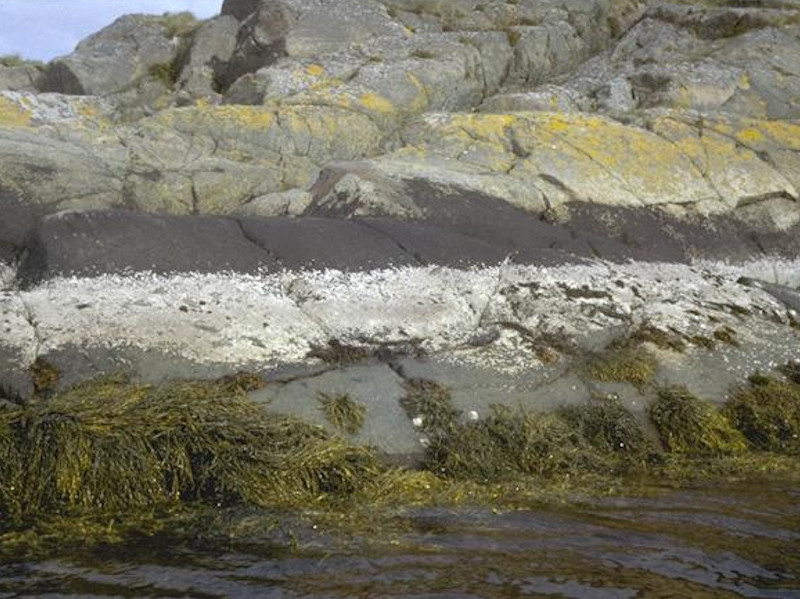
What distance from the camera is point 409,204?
41.6 feet

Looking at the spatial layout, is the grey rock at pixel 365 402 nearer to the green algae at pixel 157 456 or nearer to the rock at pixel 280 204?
the green algae at pixel 157 456

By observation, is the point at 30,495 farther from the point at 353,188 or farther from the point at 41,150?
the point at 41,150

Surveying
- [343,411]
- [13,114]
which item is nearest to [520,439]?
[343,411]

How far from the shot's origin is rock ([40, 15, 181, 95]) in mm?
23500

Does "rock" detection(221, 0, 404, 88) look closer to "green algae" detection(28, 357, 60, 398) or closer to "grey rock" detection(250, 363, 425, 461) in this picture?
"grey rock" detection(250, 363, 425, 461)

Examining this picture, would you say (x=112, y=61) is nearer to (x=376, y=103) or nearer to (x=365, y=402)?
(x=376, y=103)

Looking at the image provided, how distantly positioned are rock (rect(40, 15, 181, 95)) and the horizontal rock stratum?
79mm

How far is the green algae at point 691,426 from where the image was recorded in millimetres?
9156

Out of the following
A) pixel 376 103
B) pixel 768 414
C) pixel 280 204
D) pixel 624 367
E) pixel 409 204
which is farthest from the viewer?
pixel 376 103

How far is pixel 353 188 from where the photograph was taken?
501 inches

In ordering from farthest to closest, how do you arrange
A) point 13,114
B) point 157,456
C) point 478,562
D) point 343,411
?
1. point 13,114
2. point 343,411
3. point 157,456
4. point 478,562

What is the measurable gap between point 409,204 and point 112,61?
14.6 m

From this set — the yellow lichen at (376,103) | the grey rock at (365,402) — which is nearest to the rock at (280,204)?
the yellow lichen at (376,103)

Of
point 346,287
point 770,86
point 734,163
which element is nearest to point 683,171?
point 734,163
